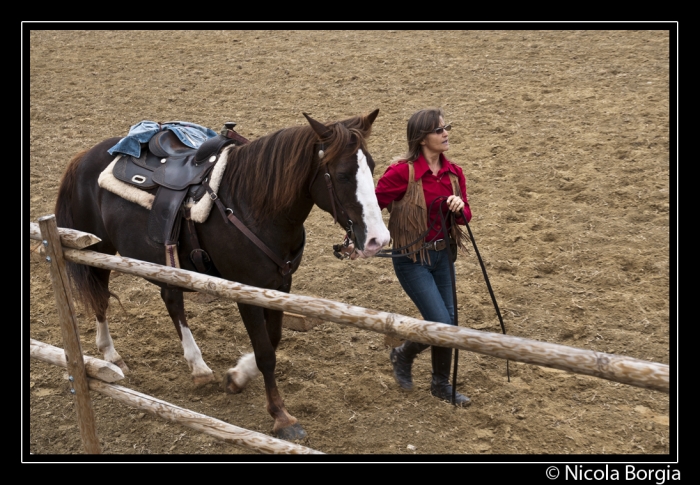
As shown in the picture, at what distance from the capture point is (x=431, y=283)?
3.63 metres

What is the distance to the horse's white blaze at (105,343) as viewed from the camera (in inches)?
177

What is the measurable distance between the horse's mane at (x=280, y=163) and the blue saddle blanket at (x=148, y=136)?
80 cm

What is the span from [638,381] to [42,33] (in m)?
13.7

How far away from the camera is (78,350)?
3176 millimetres

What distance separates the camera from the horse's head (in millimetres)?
3078

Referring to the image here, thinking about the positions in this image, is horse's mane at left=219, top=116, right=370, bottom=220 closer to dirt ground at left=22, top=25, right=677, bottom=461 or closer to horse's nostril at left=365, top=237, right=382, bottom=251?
horse's nostril at left=365, top=237, right=382, bottom=251

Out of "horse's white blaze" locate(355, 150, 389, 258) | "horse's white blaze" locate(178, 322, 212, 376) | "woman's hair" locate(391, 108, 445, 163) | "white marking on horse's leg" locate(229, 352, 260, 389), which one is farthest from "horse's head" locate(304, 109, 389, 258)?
"horse's white blaze" locate(178, 322, 212, 376)

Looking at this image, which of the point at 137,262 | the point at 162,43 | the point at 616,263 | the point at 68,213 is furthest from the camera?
the point at 162,43

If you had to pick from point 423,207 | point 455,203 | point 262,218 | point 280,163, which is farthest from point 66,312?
point 455,203

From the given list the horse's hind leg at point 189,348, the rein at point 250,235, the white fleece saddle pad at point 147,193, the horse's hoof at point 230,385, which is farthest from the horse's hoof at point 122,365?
the rein at point 250,235

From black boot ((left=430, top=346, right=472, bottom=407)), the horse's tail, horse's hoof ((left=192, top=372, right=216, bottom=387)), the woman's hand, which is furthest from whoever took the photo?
the horse's tail

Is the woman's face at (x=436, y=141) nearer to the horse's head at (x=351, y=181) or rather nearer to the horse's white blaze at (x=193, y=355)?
the horse's head at (x=351, y=181)
